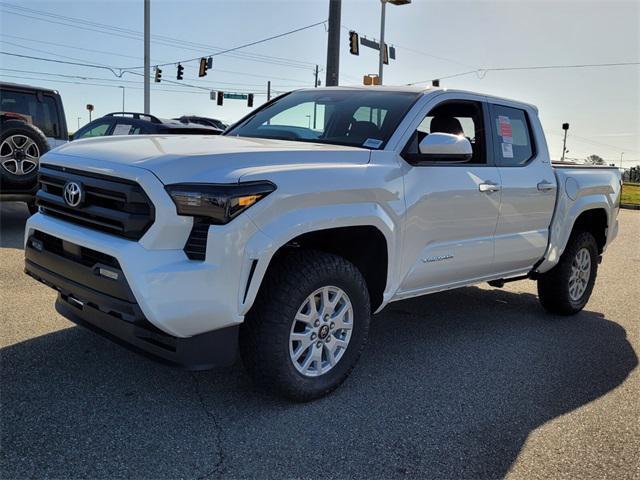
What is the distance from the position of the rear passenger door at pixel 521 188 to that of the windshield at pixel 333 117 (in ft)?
3.35

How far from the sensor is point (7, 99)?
873 cm

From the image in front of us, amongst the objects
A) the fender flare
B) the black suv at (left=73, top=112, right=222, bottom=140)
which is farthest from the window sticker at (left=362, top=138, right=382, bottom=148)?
the black suv at (left=73, top=112, right=222, bottom=140)

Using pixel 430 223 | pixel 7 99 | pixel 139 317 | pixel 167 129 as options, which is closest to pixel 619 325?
pixel 430 223

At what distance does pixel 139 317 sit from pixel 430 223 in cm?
198

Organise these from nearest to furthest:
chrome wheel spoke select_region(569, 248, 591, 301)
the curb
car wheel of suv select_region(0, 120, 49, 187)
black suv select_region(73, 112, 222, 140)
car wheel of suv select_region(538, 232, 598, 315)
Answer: car wheel of suv select_region(538, 232, 598, 315) → chrome wheel spoke select_region(569, 248, 591, 301) → car wheel of suv select_region(0, 120, 49, 187) → black suv select_region(73, 112, 222, 140) → the curb

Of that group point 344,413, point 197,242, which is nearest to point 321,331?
point 344,413

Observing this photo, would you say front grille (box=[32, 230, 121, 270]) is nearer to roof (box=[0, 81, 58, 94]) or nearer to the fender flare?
the fender flare

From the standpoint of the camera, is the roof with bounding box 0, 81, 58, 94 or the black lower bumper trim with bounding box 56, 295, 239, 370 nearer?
the black lower bumper trim with bounding box 56, 295, 239, 370

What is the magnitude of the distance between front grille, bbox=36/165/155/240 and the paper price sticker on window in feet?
10.1

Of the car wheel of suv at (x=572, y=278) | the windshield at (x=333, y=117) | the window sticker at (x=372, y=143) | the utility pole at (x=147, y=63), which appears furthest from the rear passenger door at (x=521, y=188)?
the utility pole at (x=147, y=63)

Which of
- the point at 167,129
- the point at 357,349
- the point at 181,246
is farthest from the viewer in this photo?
the point at 167,129

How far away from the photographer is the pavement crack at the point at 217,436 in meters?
2.66

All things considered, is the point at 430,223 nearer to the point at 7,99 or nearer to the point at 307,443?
the point at 307,443

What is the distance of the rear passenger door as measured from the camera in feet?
15.1
